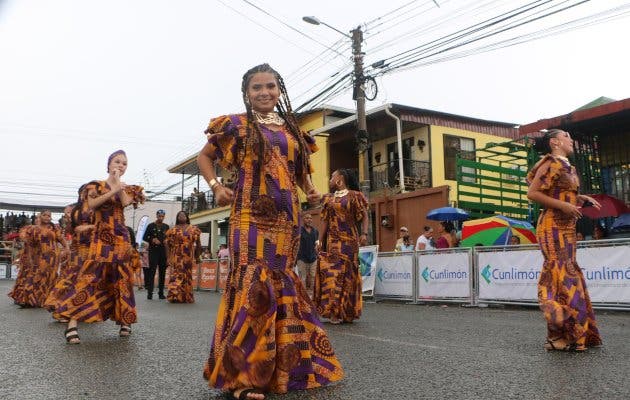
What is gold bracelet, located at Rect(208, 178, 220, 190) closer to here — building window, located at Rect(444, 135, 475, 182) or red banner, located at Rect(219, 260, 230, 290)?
red banner, located at Rect(219, 260, 230, 290)

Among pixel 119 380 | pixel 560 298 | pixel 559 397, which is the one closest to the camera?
pixel 559 397

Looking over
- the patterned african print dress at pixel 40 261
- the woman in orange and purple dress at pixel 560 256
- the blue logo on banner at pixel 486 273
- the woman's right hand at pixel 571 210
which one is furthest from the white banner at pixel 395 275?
the woman's right hand at pixel 571 210

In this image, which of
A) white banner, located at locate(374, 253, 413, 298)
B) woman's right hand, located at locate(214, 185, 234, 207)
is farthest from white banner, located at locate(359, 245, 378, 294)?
woman's right hand, located at locate(214, 185, 234, 207)

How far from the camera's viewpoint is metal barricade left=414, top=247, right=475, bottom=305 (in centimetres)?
1075

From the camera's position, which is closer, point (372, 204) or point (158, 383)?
point (158, 383)

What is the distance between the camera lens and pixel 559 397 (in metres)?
3.00

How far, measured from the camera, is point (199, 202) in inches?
1597

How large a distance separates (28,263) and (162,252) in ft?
9.20

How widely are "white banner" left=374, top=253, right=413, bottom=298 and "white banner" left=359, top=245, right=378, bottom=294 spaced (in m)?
0.10

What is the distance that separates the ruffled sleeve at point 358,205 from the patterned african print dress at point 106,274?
8.99 ft

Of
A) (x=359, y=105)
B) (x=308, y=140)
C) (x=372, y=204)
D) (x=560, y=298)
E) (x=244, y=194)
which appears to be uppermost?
(x=359, y=105)

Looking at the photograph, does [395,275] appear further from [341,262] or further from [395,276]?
[341,262]

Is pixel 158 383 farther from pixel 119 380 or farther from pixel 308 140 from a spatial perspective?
pixel 308 140

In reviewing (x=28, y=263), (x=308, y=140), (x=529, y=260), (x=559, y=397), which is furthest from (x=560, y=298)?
(x=28, y=263)
